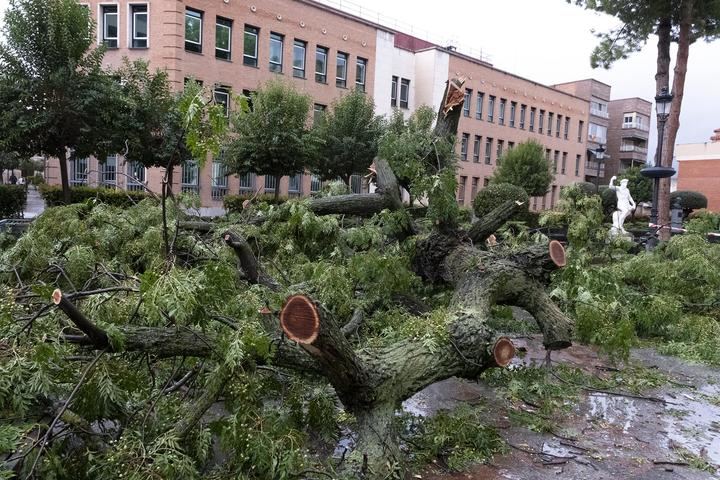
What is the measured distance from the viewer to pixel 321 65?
94.6 feet

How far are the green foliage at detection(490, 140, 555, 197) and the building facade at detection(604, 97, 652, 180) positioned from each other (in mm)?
30903

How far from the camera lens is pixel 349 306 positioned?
193 inches

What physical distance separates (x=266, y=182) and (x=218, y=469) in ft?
79.7

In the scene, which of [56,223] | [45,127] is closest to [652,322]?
[56,223]

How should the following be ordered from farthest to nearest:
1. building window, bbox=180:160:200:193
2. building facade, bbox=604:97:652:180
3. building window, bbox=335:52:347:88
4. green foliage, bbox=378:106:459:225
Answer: building facade, bbox=604:97:652:180 < building window, bbox=335:52:347:88 < building window, bbox=180:160:200:193 < green foliage, bbox=378:106:459:225

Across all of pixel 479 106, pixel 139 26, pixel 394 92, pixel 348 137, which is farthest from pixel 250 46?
pixel 479 106

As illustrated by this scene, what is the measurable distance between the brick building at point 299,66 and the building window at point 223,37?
0.04 metres

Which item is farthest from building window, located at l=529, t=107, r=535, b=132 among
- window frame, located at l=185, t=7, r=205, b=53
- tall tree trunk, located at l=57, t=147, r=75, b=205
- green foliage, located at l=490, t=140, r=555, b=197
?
tall tree trunk, located at l=57, t=147, r=75, b=205

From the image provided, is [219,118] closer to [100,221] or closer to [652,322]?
[100,221]

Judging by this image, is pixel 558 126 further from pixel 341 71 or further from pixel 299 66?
pixel 299 66

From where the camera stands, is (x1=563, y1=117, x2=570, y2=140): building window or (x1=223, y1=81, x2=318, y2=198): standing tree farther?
(x1=563, y1=117, x2=570, y2=140): building window

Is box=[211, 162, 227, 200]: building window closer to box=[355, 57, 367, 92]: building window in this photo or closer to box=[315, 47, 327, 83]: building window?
box=[315, 47, 327, 83]: building window

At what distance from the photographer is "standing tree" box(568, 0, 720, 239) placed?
16.8 m

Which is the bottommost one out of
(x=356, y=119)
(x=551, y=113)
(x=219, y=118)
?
(x=219, y=118)
